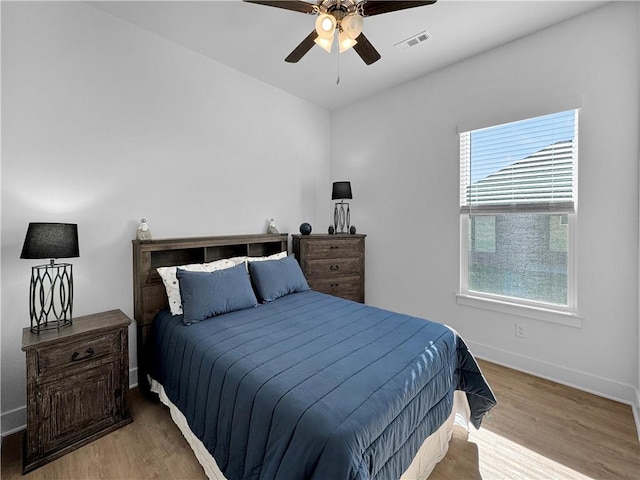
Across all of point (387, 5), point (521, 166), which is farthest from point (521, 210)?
point (387, 5)

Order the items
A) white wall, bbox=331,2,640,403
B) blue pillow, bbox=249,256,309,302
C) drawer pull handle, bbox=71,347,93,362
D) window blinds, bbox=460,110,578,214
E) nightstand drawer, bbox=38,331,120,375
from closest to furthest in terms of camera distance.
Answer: nightstand drawer, bbox=38,331,120,375
drawer pull handle, bbox=71,347,93,362
white wall, bbox=331,2,640,403
window blinds, bbox=460,110,578,214
blue pillow, bbox=249,256,309,302

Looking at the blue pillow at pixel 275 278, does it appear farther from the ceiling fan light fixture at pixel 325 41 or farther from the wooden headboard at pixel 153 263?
the ceiling fan light fixture at pixel 325 41

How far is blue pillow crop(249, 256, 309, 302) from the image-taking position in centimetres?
259

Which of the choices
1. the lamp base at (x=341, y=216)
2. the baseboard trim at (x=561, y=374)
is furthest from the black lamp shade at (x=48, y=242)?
the baseboard trim at (x=561, y=374)

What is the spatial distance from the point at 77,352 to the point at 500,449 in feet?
8.79

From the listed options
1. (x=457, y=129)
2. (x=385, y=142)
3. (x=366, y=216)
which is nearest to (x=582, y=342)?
(x=457, y=129)

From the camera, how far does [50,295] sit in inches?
81.1

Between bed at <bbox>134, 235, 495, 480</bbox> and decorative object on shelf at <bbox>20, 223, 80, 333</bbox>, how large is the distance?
18.3 inches

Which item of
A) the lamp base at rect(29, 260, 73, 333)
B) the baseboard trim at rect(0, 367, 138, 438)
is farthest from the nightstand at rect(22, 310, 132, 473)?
the baseboard trim at rect(0, 367, 138, 438)

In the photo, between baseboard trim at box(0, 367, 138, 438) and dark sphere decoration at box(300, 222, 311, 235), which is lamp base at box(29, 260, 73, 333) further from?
dark sphere decoration at box(300, 222, 311, 235)

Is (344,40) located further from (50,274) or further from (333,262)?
(50,274)

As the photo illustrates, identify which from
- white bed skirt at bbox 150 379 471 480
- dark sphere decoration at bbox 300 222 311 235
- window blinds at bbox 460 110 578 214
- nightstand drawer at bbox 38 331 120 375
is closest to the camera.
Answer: white bed skirt at bbox 150 379 471 480

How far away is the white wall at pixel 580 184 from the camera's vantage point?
222 centimetres

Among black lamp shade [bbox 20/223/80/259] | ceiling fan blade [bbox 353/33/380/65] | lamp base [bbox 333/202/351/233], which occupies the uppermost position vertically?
ceiling fan blade [bbox 353/33/380/65]
